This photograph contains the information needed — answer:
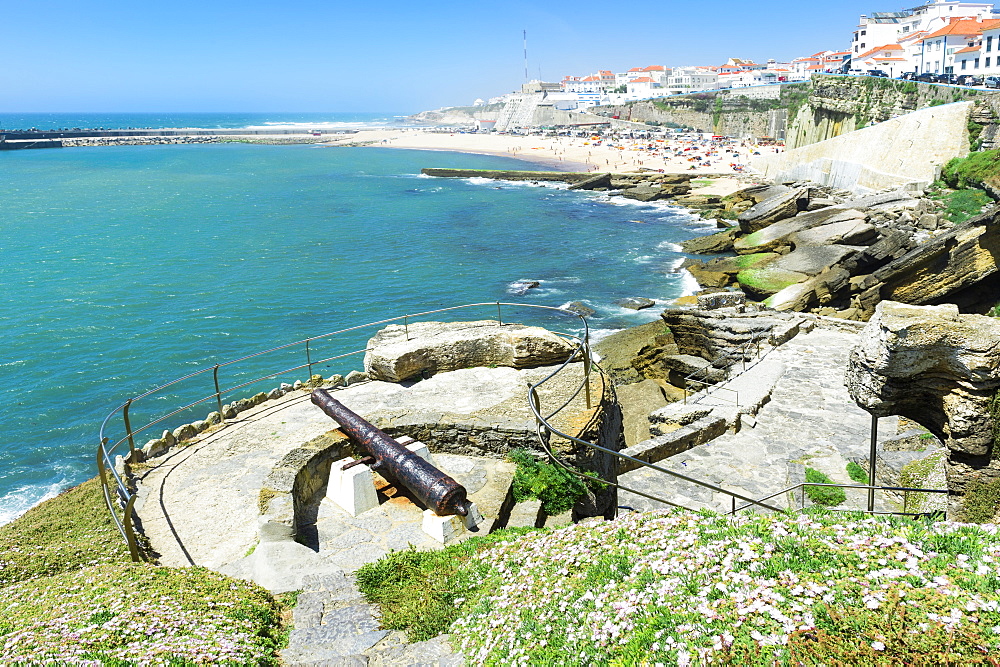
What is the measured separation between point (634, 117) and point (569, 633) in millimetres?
138979

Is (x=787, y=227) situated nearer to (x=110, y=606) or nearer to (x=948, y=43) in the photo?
(x=110, y=606)

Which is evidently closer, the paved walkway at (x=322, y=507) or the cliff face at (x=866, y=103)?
the paved walkway at (x=322, y=507)

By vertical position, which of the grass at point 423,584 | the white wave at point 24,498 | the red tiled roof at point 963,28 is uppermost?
the red tiled roof at point 963,28

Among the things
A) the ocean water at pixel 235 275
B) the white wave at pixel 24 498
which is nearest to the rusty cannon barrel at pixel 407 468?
the white wave at pixel 24 498

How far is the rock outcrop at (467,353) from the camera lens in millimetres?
12828

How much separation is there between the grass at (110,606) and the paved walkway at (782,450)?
6.02m

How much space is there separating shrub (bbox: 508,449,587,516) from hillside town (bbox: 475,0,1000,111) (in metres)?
52.9

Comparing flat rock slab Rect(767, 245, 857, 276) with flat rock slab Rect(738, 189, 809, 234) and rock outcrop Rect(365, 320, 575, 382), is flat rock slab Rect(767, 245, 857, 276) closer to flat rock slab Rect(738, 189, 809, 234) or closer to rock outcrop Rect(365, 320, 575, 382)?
flat rock slab Rect(738, 189, 809, 234)

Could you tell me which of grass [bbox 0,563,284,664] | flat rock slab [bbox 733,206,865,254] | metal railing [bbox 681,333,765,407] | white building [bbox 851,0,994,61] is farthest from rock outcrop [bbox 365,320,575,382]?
white building [bbox 851,0,994,61]

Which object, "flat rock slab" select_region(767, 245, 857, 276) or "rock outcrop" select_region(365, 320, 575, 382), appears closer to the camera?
"rock outcrop" select_region(365, 320, 575, 382)

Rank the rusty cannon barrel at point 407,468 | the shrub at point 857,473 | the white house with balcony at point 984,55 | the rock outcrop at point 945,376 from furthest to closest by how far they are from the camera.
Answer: the white house with balcony at point 984,55, the shrub at point 857,473, the rusty cannon barrel at point 407,468, the rock outcrop at point 945,376

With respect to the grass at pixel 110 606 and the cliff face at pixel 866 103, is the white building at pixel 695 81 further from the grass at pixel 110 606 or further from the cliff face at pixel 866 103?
the grass at pixel 110 606

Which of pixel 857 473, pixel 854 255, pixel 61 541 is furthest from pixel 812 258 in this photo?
pixel 61 541

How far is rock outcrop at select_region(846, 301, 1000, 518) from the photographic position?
701 cm
